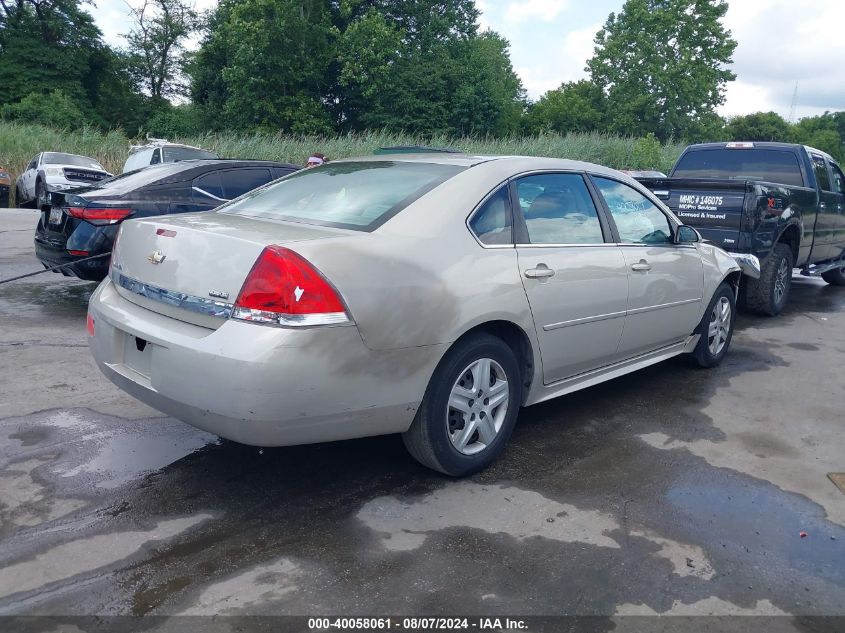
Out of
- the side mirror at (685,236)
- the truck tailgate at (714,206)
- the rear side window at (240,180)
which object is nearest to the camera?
the side mirror at (685,236)

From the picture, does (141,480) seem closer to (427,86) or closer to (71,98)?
(427,86)

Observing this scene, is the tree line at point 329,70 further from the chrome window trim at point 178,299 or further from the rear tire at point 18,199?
the chrome window trim at point 178,299

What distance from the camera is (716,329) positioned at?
5.74m

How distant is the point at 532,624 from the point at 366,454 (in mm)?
1603

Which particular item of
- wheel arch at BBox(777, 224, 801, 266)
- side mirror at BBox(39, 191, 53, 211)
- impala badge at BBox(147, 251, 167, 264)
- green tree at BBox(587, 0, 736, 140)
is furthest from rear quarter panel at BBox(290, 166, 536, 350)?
green tree at BBox(587, 0, 736, 140)

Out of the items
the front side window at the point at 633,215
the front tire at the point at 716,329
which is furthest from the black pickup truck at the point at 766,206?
the front side window at the point at 633,215

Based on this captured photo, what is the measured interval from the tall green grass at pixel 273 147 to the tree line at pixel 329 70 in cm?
444

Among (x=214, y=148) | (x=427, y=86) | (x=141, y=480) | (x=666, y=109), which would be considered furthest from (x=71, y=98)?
(x=141, y=480)

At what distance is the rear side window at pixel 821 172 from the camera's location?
903cm

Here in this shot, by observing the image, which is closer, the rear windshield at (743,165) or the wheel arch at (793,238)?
the wheel arch at (793,238)

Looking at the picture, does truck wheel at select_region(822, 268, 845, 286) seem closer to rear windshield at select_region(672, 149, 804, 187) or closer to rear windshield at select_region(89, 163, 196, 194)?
rear windshield at select_region(672, 149, 804, 187)

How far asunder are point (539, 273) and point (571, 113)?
55.5 meters

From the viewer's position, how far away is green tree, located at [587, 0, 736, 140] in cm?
5075

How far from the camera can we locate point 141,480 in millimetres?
3502
